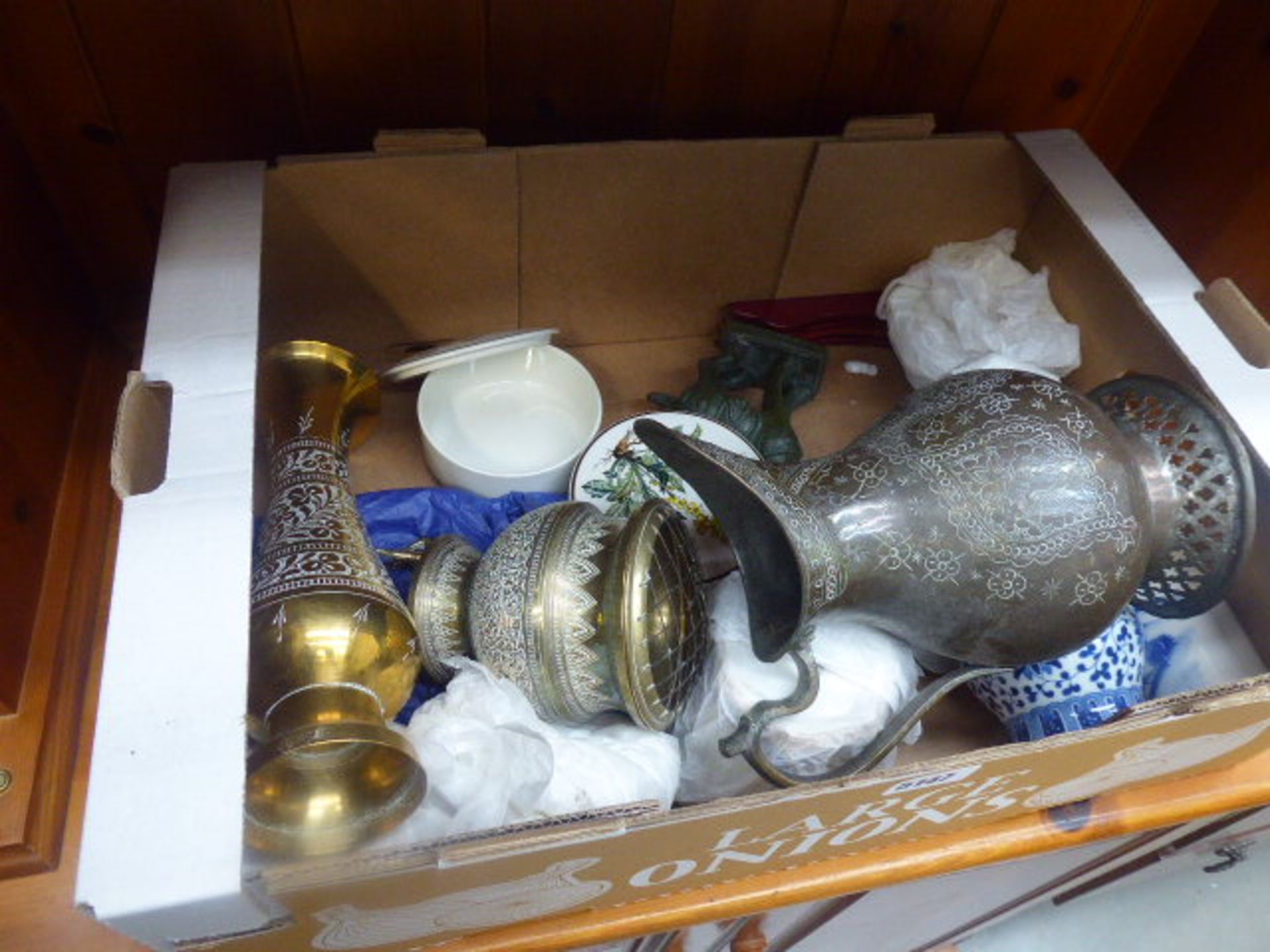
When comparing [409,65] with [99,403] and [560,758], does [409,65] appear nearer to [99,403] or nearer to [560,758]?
[99,403]

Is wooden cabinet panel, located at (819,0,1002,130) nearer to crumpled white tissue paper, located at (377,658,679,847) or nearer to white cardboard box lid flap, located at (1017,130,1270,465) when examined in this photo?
white cardboard box lid flap, located at (1017,130,1270,465)

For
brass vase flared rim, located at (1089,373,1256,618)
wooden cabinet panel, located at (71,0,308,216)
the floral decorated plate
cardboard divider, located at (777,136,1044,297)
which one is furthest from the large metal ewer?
wooden cabinet panel, located at (71,0,308,216)

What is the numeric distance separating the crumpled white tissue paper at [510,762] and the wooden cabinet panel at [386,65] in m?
0.43

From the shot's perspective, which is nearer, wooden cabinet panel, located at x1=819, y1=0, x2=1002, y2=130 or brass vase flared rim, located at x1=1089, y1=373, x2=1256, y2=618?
brass vase flared rim, located at x1=1089, y1=373, x2=1256, y2=618

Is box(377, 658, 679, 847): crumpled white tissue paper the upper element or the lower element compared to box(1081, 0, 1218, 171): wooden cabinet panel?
lower

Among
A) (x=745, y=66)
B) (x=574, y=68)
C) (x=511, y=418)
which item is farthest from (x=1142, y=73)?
(x=511, y=418)

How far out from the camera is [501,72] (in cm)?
81

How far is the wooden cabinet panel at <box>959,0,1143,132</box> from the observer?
878 mm

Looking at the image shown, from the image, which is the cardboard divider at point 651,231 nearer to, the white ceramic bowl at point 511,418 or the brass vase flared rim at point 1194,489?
the white ceramic bowl at point 511,418

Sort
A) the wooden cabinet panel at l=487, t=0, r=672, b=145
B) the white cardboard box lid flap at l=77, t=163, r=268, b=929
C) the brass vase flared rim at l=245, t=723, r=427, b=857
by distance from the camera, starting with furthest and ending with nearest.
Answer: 1. the wooden cabinet panel at l=487, t=0, r=672, b=145
2. the brass vase flared rim at l=245, t=723, r=427, b=857
3. the white cardboard box lid flap at l=77, t=163, r=268, b=929

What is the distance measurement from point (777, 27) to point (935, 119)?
0.21 metres

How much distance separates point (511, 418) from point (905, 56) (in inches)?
18.0

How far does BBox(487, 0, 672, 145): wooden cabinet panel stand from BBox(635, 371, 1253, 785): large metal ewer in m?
0.36

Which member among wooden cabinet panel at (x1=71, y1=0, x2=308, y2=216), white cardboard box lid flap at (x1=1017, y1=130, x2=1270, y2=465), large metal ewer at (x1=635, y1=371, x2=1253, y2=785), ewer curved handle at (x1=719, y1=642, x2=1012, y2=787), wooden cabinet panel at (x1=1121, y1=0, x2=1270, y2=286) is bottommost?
ewer curved handle at (x1=719, y1=642, x2=1012, y2=787)
